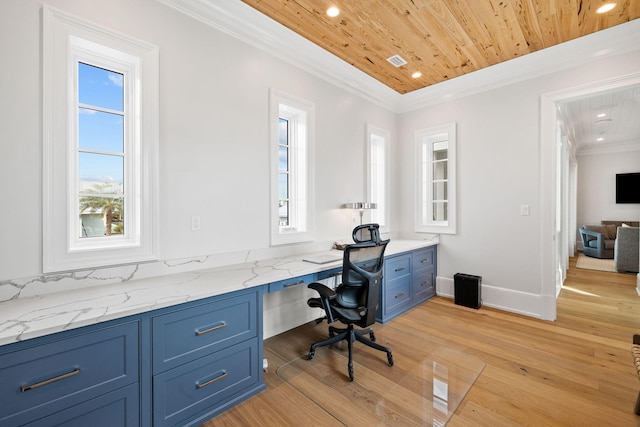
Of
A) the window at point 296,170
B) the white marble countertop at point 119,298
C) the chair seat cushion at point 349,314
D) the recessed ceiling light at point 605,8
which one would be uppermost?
the recessed ceiling light at point 605,8

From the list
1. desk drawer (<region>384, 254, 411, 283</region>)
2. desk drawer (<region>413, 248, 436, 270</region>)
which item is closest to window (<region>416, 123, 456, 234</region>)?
desk drawer (<region>413, 248, 436, 270</region>)

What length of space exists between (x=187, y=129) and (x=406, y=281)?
2903mm

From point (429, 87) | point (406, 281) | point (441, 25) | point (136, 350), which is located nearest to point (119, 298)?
point (136, 350)

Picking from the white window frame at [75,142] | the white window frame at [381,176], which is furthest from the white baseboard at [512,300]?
the white window frame at [75,142]

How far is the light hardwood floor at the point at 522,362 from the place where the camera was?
1.80 meters

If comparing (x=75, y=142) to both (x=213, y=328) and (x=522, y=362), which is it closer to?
(x=213, y=328)

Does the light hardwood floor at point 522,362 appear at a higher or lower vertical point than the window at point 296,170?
lower

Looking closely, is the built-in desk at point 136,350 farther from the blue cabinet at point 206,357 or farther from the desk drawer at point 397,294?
the desk drawer at point 397,294

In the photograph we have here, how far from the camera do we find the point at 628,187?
23.2ft

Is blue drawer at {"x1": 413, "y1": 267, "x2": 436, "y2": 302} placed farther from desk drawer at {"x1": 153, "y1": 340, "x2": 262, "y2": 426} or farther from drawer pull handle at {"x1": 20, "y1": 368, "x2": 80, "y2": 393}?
drawer pull handle at {"x1": 20, "y1": 368, "x2": 80, "y2": 393}

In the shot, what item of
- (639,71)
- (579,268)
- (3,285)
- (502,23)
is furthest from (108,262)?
(579,268)

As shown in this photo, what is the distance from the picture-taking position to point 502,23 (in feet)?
8.83

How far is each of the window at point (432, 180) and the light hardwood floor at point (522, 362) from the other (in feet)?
3.74

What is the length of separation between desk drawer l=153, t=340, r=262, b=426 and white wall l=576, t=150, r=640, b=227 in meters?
9.55
